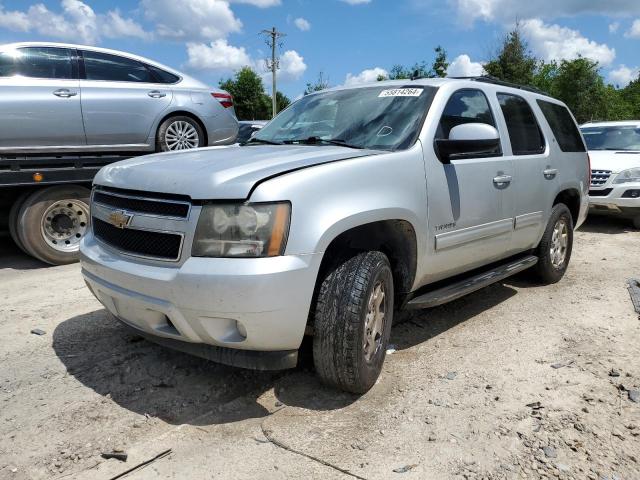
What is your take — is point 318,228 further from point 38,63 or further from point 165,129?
point 38,63

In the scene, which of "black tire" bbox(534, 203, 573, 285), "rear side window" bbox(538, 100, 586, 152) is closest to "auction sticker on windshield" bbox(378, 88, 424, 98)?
"rear side window" bbox(538, 100, 586, 152)

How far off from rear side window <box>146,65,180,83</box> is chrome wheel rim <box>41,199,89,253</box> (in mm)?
2035

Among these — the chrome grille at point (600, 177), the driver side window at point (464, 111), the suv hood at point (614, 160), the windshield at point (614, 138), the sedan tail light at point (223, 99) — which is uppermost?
the sedan tail light at point (223, 99)

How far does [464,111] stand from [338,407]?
234 centimetres

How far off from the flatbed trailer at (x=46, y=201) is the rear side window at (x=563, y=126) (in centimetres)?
466

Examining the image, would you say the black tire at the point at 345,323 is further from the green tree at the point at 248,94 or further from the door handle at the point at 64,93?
the green tree at the point at 248,94

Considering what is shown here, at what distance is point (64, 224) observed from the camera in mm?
5809

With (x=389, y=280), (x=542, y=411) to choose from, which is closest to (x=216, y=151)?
(x=389, y=280)

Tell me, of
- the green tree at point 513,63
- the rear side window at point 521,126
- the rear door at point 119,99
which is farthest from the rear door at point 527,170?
the green tree at point 513,63

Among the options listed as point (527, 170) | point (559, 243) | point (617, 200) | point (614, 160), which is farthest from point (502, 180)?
point (614, 160)

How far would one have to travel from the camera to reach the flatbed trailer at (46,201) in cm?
538

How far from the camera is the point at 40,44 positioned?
5.94 metres

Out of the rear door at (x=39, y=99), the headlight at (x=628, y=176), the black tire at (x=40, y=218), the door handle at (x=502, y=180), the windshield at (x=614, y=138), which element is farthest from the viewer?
the windshield at (x=614, y=138)

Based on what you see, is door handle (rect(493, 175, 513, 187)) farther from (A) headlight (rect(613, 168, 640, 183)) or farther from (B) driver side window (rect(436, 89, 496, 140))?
(A) headlight (rect(613, 168, 640, 183))
